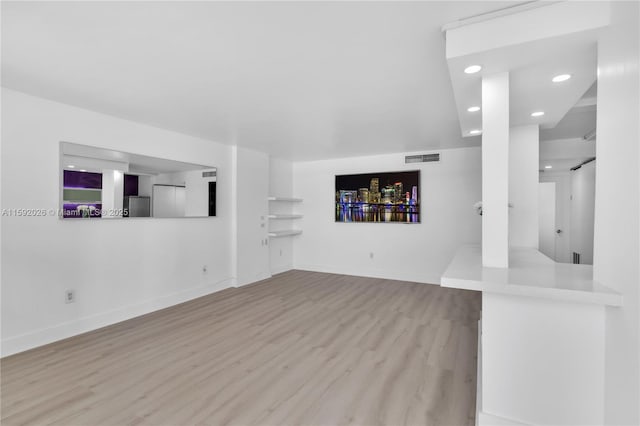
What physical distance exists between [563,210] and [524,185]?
3.66 metres

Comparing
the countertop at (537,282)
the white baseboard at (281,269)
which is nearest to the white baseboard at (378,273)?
the white baseboard at (281,269)

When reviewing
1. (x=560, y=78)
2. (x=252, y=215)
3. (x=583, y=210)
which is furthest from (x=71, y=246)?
(x=583, y=210)

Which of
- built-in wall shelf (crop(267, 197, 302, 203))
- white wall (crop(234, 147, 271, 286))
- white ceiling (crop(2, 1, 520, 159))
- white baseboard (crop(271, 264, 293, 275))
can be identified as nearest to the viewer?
white ceiling (crop(2, 1, 520, 159))

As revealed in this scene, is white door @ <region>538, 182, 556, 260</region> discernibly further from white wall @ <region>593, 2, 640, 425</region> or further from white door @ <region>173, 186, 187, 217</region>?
white door @ <region>173, 186, 187, 217</region>

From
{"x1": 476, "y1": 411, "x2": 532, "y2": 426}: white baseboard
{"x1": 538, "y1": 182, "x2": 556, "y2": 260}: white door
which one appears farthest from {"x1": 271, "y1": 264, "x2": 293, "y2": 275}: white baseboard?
{"x1": 476, "y1": 411, "x2": 532, "y2": 426}: white baseboard

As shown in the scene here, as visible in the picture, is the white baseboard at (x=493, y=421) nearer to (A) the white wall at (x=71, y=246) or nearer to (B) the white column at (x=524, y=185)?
(B) the white column at (x=524, y=185)

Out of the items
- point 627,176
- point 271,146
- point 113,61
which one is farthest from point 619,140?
point 271,146

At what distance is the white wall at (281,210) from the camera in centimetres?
660

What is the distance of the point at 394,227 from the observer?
20.0ft

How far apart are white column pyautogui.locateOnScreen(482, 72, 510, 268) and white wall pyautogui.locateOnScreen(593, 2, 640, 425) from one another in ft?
1.58

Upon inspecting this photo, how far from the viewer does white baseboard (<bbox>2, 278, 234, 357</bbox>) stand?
9.45ft

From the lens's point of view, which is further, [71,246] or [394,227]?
[394,227]

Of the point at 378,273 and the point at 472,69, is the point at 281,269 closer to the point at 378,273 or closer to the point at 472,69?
the point at 378,273

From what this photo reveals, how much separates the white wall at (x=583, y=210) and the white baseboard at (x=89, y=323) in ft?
20.7
